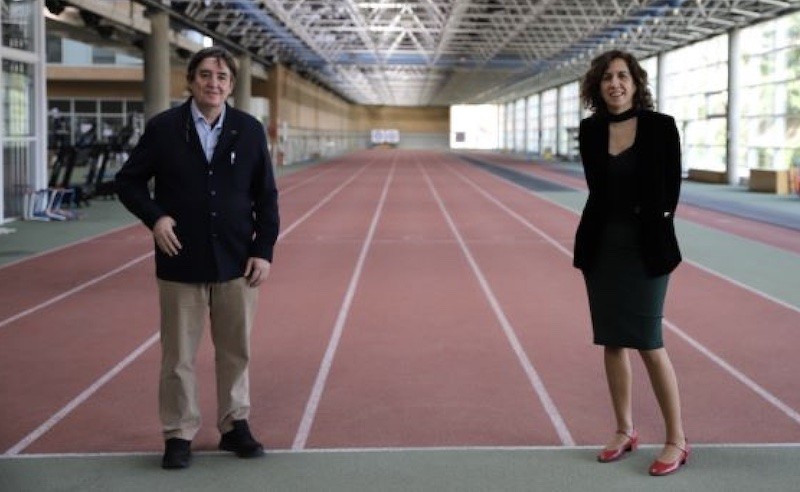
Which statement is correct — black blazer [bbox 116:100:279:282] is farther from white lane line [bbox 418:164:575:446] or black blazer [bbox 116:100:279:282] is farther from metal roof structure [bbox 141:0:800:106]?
metal roof structure [bbox 141:0:800:106]

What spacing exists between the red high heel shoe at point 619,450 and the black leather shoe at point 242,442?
168 cm

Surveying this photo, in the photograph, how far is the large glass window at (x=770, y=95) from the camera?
30.7 metres

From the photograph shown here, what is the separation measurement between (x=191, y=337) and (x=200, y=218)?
1.89 ft

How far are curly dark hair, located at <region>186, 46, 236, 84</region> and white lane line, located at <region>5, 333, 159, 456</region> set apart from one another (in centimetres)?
213

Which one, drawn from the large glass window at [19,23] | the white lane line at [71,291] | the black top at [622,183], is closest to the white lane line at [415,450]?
the black top at [622,183]

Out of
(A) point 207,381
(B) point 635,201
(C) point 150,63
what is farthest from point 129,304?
(C) point 150,63

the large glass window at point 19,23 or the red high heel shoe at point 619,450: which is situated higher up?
the large glass window at point 19,23

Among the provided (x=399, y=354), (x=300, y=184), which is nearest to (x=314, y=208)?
(x=300, y=184)

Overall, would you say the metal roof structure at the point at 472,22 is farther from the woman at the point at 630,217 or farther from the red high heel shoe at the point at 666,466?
the red high heel shoe at the point at 666,466

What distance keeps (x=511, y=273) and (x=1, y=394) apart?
7.17 metres

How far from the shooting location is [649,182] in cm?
476

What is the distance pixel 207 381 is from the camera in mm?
7000

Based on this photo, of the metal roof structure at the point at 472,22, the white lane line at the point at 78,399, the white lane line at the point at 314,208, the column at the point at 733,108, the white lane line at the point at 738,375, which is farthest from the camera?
the column at the point at 733,108

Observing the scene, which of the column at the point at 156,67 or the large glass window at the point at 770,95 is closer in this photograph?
the column at the point at 156,67
